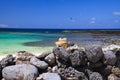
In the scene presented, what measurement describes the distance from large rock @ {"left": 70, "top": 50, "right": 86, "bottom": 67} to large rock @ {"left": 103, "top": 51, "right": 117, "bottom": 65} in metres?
0.63

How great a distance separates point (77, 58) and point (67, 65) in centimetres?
36

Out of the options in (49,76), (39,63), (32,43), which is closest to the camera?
(49,76)

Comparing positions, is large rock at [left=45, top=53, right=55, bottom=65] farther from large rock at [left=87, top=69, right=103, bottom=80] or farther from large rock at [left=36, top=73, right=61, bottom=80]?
large rock at [left=87, top=69, right=103, bottom=80]

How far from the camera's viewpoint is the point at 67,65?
694cm

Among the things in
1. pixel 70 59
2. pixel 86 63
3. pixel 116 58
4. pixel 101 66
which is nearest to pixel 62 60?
pixel 70 59

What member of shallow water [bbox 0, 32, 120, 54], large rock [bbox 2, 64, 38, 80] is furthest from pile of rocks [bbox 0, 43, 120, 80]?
shallow water [bbox 0, 32, 120, 54]

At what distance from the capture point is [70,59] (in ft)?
22.6

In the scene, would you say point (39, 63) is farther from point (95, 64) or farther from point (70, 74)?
point (95, 64)

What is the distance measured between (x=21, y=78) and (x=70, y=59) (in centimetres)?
139

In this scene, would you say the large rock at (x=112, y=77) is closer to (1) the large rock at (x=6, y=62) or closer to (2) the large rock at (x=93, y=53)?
(2) the large rock at (x=93, y=53)

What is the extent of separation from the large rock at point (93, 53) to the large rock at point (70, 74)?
→ 1.61 ft

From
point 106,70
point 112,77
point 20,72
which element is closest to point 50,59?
point 20,72

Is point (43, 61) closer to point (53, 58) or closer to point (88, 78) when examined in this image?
point (53, 58)

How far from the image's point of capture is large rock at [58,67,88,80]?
672 cm
